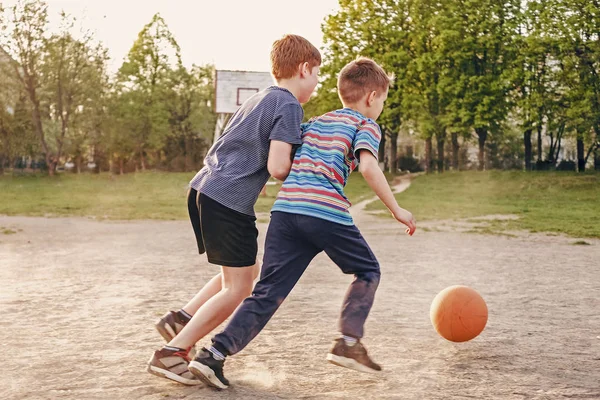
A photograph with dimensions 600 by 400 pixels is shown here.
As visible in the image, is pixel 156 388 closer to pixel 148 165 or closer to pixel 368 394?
pixel 368 394

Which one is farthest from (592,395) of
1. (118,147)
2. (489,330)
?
(118,147)

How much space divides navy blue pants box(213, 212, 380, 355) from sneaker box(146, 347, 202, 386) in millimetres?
242

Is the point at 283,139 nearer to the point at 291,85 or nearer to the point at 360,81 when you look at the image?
the point at 291,85

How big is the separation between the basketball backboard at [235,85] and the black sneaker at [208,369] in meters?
27.1

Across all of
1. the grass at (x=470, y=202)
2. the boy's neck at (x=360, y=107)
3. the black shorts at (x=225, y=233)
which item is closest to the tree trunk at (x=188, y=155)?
the grass at (x=470, y=202)

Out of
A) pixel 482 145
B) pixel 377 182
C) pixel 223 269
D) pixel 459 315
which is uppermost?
pixel 482 145

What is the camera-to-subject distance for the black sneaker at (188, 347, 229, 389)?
3732 mm

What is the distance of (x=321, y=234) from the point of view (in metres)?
3.86

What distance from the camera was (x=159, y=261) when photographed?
9.32 meters

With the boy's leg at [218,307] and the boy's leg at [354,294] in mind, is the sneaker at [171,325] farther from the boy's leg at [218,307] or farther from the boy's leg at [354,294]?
the boy's leg at [354,294]

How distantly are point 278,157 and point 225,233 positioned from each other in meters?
0.45

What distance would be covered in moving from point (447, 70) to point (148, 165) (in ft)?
108

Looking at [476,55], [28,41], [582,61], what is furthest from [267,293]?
[28,41]

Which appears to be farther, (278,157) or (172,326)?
(172,326)
